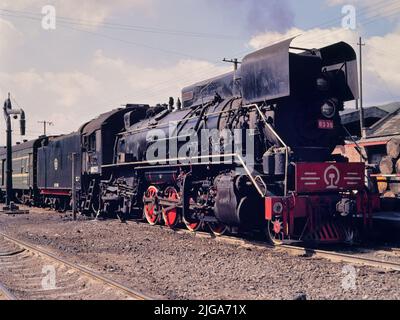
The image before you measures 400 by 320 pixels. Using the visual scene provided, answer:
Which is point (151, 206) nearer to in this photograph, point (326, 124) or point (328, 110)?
point (326, 124)

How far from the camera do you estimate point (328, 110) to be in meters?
9.71

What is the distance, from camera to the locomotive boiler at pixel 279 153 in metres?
9.03

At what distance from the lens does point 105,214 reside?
56.0ft

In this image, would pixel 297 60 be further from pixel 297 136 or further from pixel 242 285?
pixel 242 285

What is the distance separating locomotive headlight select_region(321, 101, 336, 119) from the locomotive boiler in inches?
1.2

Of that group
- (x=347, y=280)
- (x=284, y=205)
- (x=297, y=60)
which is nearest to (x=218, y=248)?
(x=284, y=205)

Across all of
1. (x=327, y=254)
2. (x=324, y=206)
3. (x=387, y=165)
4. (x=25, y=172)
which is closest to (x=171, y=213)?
(x=324, y=206)

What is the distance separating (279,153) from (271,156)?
0.67 feet

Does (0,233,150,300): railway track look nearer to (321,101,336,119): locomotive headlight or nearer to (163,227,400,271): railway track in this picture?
(163,227,400,271): railway track

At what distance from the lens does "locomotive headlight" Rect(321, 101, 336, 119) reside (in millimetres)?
9672

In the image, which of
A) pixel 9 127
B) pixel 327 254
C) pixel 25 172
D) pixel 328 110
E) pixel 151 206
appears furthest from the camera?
pixel 25 172

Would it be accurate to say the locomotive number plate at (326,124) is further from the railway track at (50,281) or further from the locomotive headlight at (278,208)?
the railway track at (50,281)

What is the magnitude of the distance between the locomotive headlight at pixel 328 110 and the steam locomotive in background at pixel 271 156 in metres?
0.02

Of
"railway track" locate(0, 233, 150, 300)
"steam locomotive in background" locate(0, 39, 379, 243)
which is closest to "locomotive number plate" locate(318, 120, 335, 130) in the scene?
"steam locomotive in background" locate(0, 39, 379, 243)
